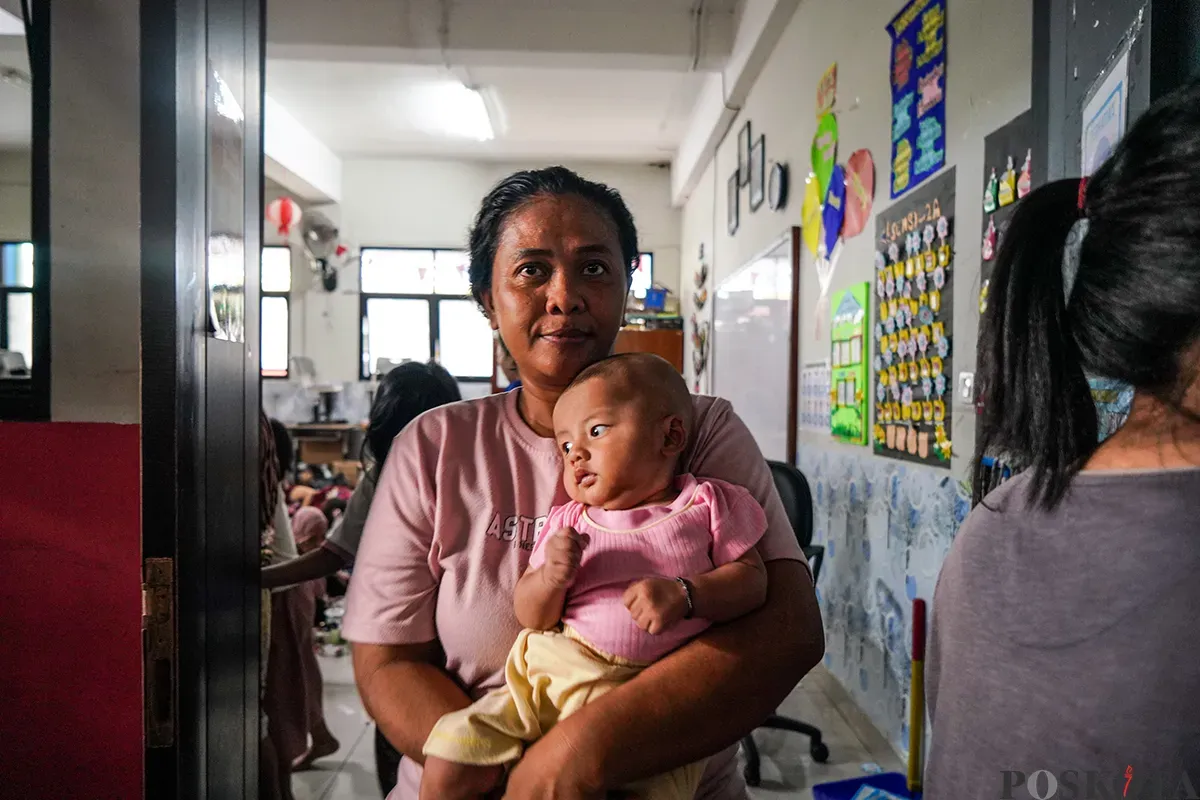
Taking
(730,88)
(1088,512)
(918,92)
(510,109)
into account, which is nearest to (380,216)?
(510,109)

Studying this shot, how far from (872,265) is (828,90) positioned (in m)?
0.97

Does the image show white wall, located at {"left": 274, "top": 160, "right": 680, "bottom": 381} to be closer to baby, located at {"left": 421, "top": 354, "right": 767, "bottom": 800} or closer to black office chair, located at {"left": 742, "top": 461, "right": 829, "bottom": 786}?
black office chair, located at {"left": 742, "top": 461, "right": 829, "bottom": 786}

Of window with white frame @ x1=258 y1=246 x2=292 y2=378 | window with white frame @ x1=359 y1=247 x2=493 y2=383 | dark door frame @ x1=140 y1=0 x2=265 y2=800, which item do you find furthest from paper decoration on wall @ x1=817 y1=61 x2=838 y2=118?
window with white frame @ x1=258 y1=246 x2=292 y2=378

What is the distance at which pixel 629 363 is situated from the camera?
40.3 inches

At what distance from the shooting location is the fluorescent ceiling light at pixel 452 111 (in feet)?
20.1

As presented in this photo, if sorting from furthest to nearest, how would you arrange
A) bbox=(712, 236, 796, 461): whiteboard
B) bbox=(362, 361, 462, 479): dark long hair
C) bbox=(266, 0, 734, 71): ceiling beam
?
bbox=(266, 0, 734, 71): ceiling beam
bbox=(712, 236, 796, 461): whiteboard
bbox=(362, 361, 462, 479): dark long hair

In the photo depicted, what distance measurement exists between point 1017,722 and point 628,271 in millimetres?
788

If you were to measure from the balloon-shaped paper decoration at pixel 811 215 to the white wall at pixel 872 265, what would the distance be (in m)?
0.08

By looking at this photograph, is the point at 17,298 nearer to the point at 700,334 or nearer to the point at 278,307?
the point at 700,334

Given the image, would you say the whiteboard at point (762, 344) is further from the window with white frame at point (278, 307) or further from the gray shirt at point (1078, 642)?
the window with white frame at point (278, 307)

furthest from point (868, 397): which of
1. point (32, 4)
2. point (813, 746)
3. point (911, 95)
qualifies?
point (32, 4)

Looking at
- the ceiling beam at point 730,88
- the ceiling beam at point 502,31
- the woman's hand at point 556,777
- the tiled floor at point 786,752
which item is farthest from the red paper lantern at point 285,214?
the woman's hand at point 556,777

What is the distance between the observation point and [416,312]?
8312mm

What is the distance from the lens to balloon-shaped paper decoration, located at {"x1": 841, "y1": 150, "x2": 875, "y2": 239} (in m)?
2.81
